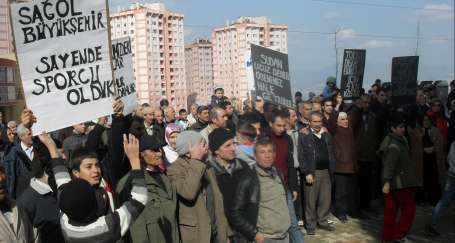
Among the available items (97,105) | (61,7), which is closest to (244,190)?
(97,105)

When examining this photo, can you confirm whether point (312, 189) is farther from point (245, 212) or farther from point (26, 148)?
point (26, 148)

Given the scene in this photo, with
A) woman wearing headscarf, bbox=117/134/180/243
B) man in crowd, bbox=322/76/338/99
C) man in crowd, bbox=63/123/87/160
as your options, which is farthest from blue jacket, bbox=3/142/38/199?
man in crowd, bbox=322/76/338/99

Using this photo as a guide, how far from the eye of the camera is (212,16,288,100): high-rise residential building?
6109 cm

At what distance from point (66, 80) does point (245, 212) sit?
81.4 inches

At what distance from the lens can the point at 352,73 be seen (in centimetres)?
1077

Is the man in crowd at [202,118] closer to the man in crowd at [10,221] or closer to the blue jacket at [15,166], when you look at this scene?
the blue jacket at [15,166]

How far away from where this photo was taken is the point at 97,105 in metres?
4.66

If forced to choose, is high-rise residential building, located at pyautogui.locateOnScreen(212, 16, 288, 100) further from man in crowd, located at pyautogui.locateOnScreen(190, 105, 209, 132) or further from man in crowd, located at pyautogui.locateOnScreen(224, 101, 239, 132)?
man in crowd, located at pyautogui.locateOnScreen(190, 105, 209, 132)

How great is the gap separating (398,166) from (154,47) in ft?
170

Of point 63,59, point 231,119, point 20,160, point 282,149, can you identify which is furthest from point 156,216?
point 231,119

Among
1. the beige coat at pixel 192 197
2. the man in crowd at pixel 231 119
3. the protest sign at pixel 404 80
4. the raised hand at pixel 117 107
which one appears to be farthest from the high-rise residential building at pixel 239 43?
the beige coat at pixel 192 197

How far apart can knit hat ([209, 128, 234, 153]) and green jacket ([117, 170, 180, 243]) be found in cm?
74

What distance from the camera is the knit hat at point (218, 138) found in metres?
4.86

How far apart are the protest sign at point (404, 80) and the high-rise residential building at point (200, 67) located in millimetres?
67772
